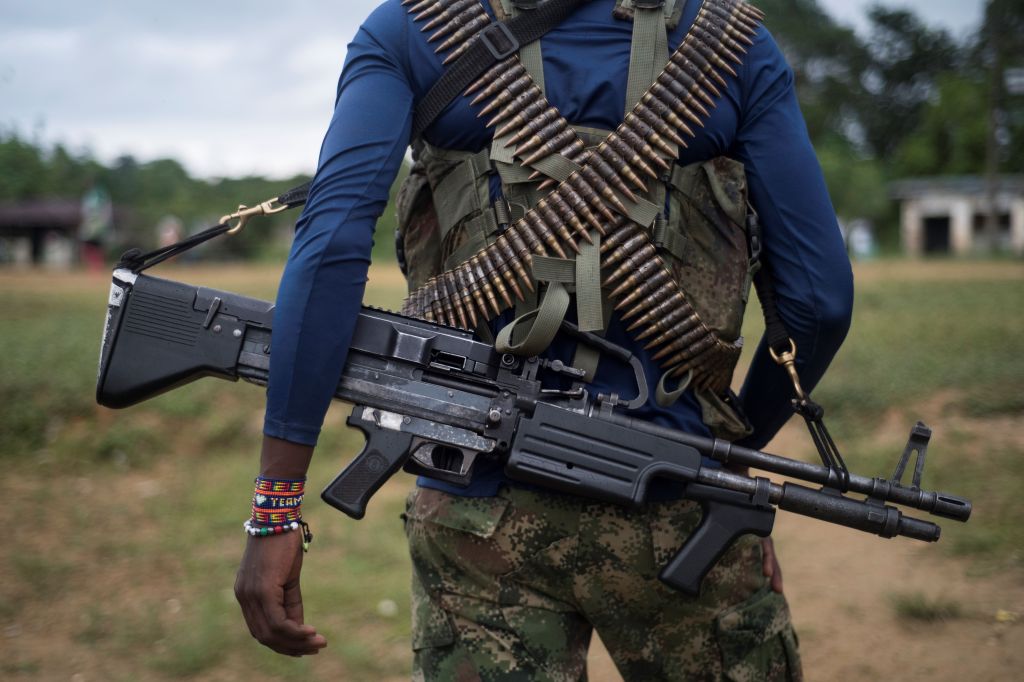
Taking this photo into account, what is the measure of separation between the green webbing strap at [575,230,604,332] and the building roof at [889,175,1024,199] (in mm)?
40380

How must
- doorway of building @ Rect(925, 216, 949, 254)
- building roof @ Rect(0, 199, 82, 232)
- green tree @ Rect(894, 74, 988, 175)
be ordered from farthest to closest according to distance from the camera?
doorway of building @ Rect(925, 216, 949, 254)
green tree @ Rect(894, 74, 988, 175)
building roof @ Rect(0, 199, 82, 232)

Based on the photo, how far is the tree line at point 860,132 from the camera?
21.6 m

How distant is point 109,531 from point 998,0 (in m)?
30.0

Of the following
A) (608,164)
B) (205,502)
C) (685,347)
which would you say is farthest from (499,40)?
(205,502)

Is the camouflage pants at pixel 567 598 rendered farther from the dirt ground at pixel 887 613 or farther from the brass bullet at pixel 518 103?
the dirt ground at pixel 887 613

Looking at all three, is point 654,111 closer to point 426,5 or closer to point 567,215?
point 567,215

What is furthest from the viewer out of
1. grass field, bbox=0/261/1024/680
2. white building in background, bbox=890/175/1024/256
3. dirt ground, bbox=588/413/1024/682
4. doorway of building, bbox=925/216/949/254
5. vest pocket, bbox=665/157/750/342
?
doorway of building, bbox=925/216/949/254

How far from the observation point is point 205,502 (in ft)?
21.3

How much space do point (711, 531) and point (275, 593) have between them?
3.17 feet

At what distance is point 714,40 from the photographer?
226 cm

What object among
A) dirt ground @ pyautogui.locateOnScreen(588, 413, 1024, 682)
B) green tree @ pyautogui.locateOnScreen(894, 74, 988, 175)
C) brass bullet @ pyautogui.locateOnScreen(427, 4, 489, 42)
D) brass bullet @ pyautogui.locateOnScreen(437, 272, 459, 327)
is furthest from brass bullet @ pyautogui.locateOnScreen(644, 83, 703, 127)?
green tree @ pyautogui.locateOnScreen(894, 74, 988, 175)

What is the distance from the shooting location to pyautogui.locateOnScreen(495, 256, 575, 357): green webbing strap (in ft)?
7.13

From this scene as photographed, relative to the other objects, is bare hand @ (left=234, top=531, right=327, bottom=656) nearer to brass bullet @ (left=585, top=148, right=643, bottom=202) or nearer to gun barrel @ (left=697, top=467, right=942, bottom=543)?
gun barrel @ (left=697, top=467, right=942, bottom=543)

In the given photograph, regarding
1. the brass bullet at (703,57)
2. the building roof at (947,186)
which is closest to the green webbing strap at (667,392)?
the brass bullet at (703,57)
